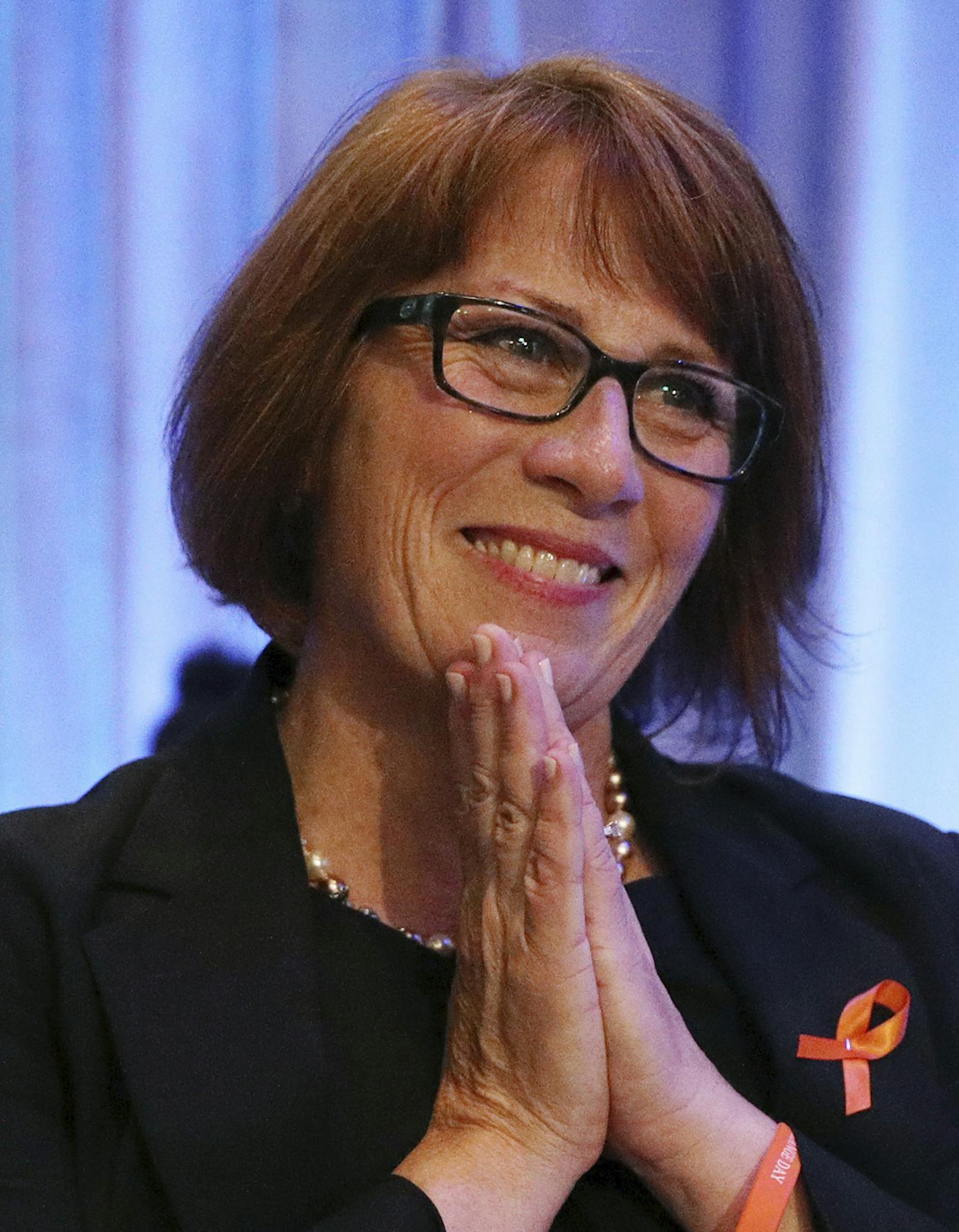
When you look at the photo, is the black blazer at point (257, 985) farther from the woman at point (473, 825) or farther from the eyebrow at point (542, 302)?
the eyebrow at point (542, 302)

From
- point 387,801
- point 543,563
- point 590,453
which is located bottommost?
point 387,801

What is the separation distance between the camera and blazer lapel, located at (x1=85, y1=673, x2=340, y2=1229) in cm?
127

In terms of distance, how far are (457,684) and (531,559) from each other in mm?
164

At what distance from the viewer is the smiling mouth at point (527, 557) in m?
1.40

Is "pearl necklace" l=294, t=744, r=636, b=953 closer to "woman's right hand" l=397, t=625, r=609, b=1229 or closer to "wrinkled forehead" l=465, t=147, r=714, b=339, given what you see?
"woman's right hand" l=397, t=625, r=609, b=1229

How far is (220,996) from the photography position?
135 centimetres

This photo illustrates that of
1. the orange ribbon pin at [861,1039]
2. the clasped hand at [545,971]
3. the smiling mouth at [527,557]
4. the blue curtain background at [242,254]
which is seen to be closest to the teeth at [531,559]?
the smiling mouth at [527,557]

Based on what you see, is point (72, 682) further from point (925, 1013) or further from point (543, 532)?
point (925, 1013)

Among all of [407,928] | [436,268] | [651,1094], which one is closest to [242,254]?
[436,268]

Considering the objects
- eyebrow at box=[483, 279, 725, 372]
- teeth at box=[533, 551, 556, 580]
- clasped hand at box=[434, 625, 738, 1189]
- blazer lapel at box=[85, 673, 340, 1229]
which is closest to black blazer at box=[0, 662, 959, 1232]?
blazer lapel at box=[85, 673, 340, 1229]

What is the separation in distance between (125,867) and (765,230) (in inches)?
37.3

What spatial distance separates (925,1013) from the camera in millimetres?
1569

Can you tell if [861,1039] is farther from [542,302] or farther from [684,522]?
[542,302]

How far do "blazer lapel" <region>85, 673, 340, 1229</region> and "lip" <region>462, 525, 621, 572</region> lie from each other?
36 cm
